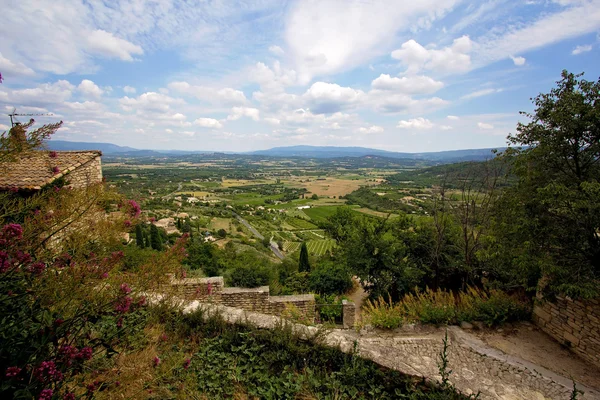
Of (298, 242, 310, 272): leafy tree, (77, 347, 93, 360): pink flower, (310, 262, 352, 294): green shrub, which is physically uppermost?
(77, 347, 93, 360): pink flower

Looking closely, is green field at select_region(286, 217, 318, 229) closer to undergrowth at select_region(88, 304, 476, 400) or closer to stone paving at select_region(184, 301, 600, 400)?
stone paving at select_region(184, 301, 600, 400)

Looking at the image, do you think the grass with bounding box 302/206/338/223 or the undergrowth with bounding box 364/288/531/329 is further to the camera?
the grass with bounding box 302/206/338/223

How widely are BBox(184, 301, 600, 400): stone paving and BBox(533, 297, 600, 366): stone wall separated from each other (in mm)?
1131

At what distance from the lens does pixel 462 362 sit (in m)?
4.96

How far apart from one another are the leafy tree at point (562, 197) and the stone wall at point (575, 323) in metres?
0.47

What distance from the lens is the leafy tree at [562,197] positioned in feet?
16.5

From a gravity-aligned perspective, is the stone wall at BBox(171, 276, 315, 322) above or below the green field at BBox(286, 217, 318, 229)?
above

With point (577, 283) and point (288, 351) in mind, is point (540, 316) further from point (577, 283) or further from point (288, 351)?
point (288, 351)

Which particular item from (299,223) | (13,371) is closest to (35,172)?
(13,371)

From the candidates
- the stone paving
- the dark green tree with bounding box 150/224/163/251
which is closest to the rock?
A: the stone paving

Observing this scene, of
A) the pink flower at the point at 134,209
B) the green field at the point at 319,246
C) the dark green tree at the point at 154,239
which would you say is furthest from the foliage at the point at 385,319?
the green field at the point at 319,246

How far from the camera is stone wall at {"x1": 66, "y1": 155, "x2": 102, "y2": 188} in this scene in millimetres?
6879

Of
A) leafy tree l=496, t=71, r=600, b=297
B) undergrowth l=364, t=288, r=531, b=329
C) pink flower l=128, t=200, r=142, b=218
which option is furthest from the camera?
undergrowth l=364, t=288, r=531, b=329

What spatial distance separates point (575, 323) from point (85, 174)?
11.8 m
